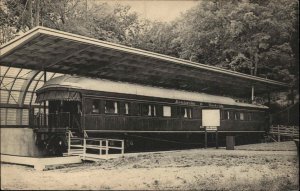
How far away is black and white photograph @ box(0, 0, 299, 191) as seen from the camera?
436 inches

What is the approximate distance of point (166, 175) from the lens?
11.0 meters

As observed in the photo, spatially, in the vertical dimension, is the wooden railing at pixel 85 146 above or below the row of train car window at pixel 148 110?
below

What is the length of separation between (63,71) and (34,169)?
7809mm

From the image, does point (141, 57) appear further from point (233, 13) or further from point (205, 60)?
point (205, 60)

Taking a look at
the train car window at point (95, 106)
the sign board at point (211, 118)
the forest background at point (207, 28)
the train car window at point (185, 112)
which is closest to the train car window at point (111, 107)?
the train car window at point (95, 106)

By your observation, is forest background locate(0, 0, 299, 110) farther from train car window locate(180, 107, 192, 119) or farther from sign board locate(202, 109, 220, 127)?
train car window locate(180, 107, 192, 119)

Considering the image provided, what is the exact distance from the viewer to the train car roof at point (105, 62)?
45.8ft

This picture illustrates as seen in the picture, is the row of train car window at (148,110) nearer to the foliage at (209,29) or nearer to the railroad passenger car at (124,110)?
the railroad passenger car at (124,110)

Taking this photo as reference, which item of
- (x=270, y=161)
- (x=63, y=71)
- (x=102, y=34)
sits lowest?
(x=270, y=161)

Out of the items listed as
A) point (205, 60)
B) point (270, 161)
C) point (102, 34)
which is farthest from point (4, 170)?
point (102, 34)

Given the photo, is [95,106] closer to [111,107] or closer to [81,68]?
[111,107]

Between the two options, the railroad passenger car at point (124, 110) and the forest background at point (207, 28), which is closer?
the railroad passenger car at point (124, 110)

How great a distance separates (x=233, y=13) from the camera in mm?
22500

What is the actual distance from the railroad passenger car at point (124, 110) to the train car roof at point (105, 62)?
98 cm
